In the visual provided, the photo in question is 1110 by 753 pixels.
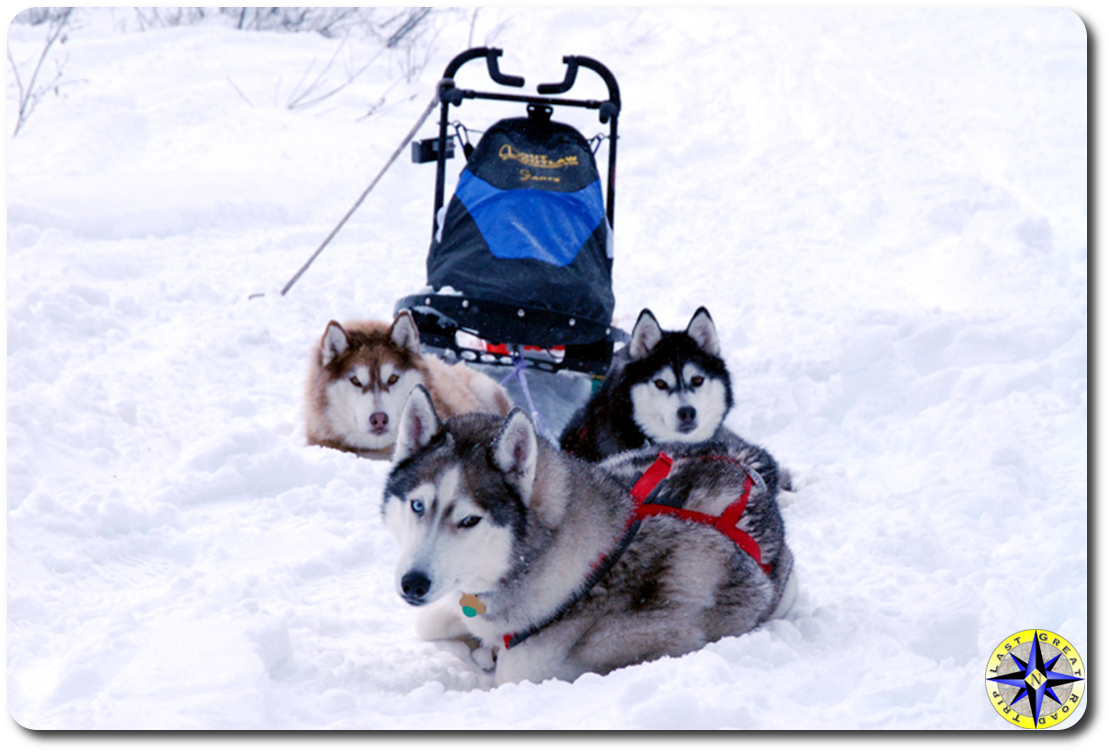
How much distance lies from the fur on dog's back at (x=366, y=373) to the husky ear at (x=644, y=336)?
0.88m

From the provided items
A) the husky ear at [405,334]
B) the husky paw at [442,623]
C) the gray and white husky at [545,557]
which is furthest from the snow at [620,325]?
the husky ear at [405,334]

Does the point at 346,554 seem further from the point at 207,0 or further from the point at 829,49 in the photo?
the point at 829,49

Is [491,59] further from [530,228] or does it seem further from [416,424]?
[416,424]

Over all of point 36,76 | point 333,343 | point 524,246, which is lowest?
point 333,343

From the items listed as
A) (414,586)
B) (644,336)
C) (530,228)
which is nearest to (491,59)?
(530,228)

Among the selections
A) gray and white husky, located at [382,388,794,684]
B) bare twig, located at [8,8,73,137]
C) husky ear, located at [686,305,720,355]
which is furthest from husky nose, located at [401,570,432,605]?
bare twig, located at [8,8,73,137]

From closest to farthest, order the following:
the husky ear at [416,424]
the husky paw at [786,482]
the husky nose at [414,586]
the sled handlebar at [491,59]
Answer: the husky nose at [414,586] < the husky ear at [416,424] < the husky paw at [786,482] < the sled handlebar at [491,59]

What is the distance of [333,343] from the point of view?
4.33 m

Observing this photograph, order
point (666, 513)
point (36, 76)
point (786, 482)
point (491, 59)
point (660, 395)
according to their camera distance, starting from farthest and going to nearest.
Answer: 1. point (36, 76)
2. point (491, 59)
3. point (660, 395)
4. point (786, 482)
5. point (666, 513)

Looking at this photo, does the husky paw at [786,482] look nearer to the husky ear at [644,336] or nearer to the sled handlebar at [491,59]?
the husky ear at [644,336]

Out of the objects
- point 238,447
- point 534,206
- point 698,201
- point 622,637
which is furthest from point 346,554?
point 698,201

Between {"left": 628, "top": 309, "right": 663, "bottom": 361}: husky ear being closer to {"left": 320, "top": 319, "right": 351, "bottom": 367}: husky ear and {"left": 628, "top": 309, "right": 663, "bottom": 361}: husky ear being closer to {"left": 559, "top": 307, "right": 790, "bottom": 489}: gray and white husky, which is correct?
{"left": 559, "top": 307, "right": 790, "bottom": 489}: gray and white husky

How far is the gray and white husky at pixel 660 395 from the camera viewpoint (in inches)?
165

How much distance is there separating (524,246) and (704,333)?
3.08ft
